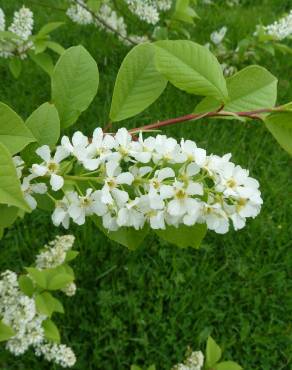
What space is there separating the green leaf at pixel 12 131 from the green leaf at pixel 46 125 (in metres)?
0.08

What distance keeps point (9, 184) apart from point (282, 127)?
0.43m

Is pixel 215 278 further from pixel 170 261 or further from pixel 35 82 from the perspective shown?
pixel 35 82

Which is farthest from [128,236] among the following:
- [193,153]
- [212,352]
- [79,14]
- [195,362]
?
[79,14]

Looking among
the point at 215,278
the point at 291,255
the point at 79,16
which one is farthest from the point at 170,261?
the point at 79,16

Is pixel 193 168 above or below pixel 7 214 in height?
above

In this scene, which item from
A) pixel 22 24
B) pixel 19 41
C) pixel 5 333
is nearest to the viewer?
pixel 5 333

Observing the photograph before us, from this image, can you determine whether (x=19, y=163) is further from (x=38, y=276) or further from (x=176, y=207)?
(x=38, y=276)

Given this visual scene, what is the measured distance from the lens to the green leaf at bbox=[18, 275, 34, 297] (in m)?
1.68

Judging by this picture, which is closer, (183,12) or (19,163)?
(19,163)

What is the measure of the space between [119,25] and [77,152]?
7.56 feet

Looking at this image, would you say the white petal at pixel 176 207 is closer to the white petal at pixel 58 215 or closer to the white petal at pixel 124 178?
the white petal at pixel 124 178

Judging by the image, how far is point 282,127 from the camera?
2.72 feet

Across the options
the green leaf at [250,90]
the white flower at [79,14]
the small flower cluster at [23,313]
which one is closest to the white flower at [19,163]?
the green leaf at [250,90]

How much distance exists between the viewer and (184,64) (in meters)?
0.84
